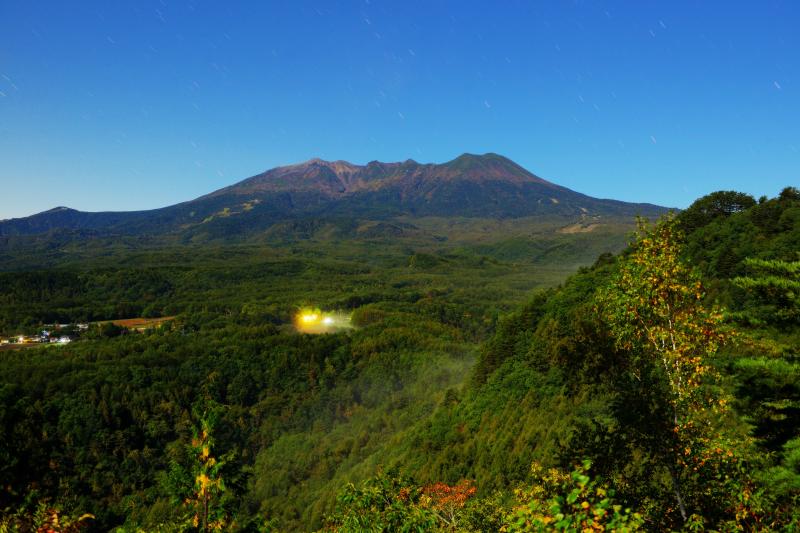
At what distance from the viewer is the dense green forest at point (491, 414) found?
934 cm

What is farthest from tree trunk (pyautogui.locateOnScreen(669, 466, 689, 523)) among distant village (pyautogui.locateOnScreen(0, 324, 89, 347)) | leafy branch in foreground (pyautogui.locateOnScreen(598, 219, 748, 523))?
distant village (pyautogui.locateOnScreen(0, 324, 89, 347))

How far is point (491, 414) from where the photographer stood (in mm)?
48312

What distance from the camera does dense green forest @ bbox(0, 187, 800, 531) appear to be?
934 cm

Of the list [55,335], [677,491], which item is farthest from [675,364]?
[55,335]

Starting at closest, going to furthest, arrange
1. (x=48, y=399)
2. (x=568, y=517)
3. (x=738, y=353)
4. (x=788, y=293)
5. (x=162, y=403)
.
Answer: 1. (x=568, y=517)
2. (x=788, y=293)
3. (x=738, y=353)
4. (x=48, y=399)
5. (x=162, y=403)

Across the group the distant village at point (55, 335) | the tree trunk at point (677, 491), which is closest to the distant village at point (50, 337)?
the distant village at point (55, 335)

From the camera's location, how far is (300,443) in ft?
387

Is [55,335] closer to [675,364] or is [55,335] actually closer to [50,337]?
[50,337]

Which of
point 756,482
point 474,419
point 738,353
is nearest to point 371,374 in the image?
point 474,419

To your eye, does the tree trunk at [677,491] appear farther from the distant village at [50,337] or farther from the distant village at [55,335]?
the distant village at [50,337]

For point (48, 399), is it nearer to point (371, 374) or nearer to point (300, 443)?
point (300, 443)

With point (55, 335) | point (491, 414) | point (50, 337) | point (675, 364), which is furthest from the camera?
point (55, 335)

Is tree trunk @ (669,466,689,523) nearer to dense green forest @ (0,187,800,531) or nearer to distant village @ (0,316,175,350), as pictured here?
dense green forest @ (0,187,800,531)

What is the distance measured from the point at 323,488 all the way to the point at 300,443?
34191 mm
